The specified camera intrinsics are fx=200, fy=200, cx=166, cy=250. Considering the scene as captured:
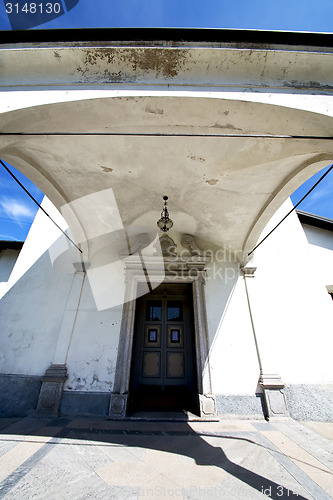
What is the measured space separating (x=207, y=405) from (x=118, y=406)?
1.65 m

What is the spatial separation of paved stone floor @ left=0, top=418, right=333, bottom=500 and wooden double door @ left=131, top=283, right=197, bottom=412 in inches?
47.3

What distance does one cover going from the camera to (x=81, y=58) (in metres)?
Result: 2.24

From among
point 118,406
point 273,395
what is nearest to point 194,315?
point 273,395

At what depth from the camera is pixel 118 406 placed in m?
3.69

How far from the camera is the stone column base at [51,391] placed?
368cm

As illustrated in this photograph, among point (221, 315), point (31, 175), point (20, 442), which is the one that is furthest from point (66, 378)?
point (31, 175)

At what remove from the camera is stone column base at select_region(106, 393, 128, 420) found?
11.9ft

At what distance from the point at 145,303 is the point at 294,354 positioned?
356 cm

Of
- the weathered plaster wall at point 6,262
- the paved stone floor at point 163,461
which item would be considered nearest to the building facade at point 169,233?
the paved stone floor at point 163,461

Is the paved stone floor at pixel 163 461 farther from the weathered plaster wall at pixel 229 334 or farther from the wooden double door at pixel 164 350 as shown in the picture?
the wooden double door at pixel 164 350

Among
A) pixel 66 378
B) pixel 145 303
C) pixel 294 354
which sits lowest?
pixel 66 378

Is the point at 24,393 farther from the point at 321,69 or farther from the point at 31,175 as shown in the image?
the point at 321,69

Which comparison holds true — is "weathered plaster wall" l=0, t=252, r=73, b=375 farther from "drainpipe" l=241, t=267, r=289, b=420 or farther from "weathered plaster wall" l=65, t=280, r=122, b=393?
"drainpipe" l=241, t=267, r=289, b=420

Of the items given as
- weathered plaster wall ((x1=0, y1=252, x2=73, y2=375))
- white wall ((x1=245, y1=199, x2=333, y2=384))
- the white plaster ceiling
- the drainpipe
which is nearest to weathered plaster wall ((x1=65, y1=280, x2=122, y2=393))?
weathered plaster wall ((x1=0, y1=252, x2=73, y2=375))
